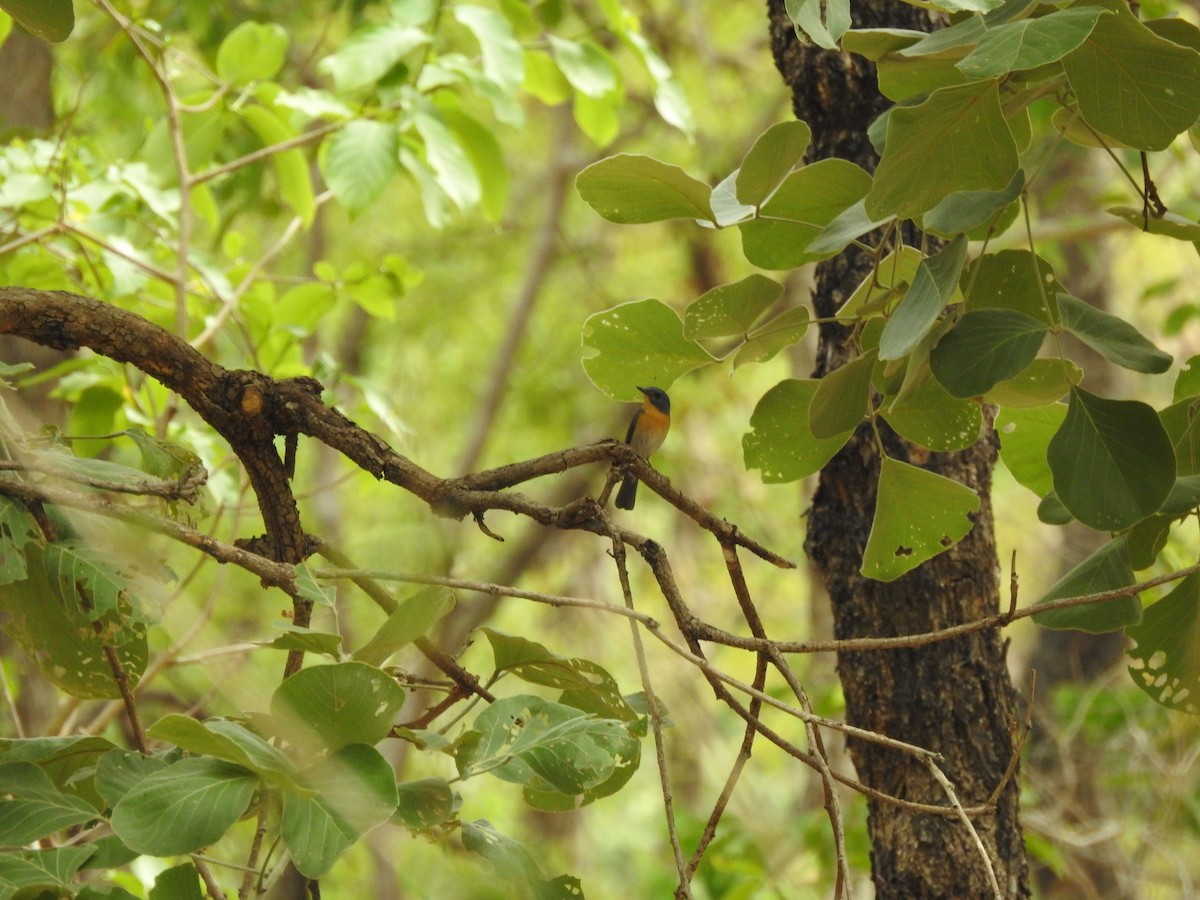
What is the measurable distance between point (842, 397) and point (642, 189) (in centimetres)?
28

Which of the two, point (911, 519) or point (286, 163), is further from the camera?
Answer: point (286, 163)

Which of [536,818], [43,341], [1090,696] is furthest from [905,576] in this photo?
[536,818]

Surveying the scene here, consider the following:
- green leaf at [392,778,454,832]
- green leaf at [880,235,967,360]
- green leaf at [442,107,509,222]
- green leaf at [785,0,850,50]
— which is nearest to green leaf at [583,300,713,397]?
green leaf at [880,235,967,360]

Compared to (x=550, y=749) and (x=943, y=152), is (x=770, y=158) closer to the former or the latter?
(x=943, y=152)

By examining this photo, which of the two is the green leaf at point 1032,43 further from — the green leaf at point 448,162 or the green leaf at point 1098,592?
the green leaf at point 448,162

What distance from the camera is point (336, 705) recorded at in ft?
2.72

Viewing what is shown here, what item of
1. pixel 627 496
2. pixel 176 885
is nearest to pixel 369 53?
pixel 627 496

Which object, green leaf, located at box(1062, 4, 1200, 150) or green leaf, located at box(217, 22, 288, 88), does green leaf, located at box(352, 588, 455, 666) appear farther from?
green leaf, located at box(217, 22, 288, 88)

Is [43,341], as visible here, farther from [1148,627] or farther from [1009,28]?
[1148,627]

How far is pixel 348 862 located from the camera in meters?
4.64

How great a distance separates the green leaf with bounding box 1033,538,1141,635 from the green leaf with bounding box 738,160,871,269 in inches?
16.5

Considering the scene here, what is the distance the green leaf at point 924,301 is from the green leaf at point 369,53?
57.7 inches

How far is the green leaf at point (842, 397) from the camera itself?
1.14m

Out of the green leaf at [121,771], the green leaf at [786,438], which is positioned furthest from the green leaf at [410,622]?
the green leaf at [786,438]
